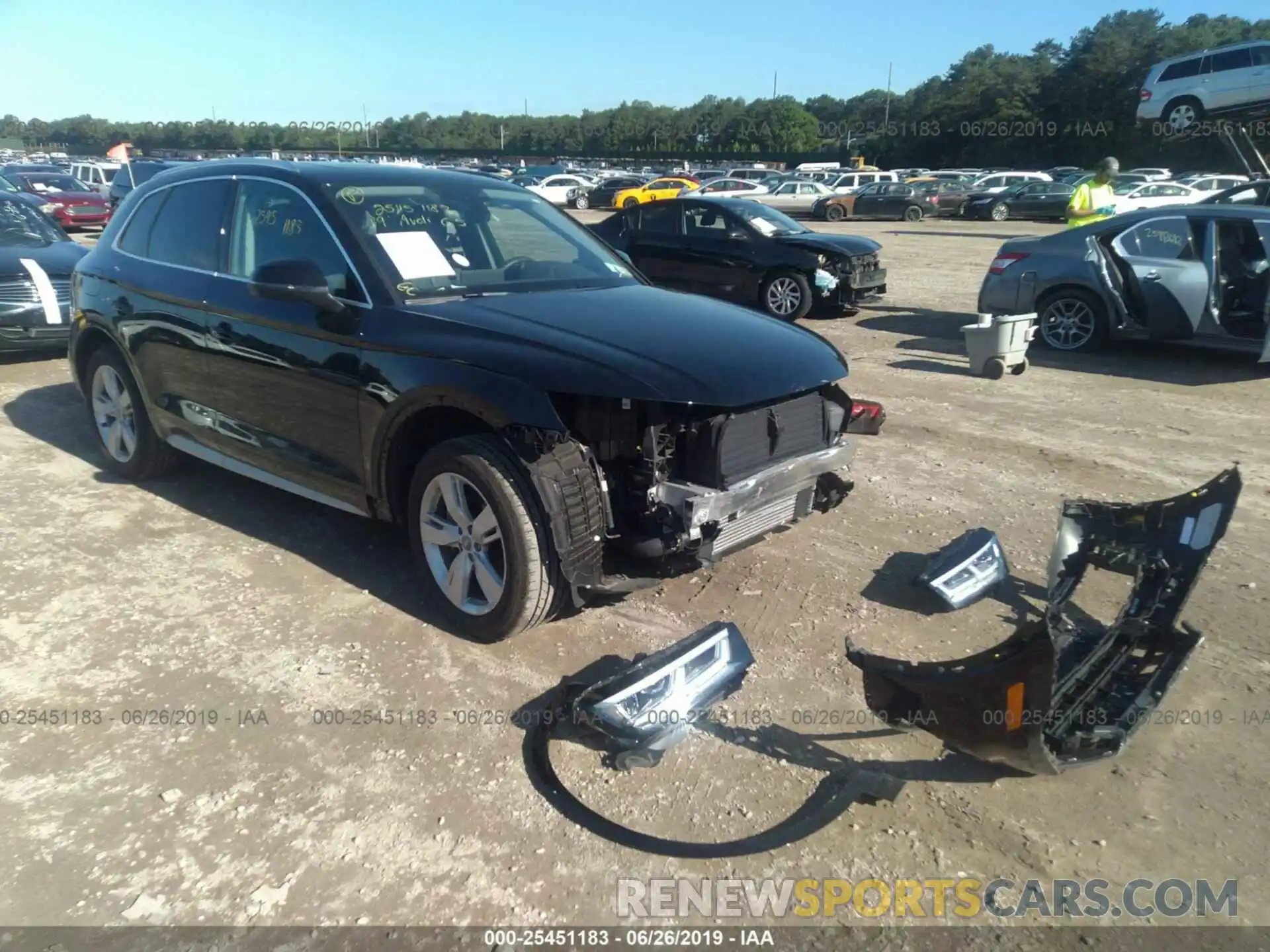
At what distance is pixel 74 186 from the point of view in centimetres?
2602

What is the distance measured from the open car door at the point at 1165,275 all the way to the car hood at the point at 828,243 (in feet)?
10.6

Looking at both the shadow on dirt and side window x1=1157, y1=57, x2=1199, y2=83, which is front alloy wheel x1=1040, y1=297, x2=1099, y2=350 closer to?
the shadow on dirt

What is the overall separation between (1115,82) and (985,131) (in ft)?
24.7

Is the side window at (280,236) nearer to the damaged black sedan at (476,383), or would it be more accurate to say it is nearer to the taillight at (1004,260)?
the damaged black sedan at (476,383)

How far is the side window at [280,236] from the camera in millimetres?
4066

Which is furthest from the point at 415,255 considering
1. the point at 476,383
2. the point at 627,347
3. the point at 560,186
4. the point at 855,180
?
the point at 855,180

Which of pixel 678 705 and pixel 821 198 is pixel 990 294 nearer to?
pixel 678 705

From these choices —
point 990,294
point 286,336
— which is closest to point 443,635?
point 286,336

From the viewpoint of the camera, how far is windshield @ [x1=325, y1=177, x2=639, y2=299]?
4.11 m

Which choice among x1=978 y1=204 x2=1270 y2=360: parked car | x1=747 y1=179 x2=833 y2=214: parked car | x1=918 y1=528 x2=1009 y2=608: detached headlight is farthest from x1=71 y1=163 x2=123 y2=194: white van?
x1=918 y1=528 x2=1009 y2=608: detached headlight

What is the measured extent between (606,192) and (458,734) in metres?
34.9

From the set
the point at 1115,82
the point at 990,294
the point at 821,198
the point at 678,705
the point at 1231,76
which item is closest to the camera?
the point at 678,705

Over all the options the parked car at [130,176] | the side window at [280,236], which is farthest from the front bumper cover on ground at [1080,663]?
the parked car at [130,176]

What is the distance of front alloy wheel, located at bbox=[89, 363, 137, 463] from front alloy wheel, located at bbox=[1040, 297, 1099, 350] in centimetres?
822
